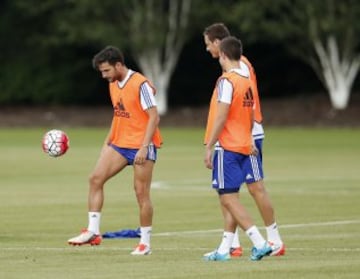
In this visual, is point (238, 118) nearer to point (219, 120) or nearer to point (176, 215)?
point (219, 120)

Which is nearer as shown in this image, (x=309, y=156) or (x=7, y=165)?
(x=7, y=165)

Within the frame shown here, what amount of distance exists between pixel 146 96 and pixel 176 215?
524 cm

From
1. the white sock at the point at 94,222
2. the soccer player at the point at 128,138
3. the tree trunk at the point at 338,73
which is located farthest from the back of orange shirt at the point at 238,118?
the tree trunk at the point at 338,73

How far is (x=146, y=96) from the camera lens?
49.3 ft

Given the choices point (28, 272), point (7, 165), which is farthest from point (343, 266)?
point (7, 165)

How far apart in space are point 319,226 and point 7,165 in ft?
49.8

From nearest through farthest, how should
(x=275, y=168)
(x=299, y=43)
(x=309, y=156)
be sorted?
1. (x=275, y=168)
2. (x=309, y=156)
3. (x=299, y=43)

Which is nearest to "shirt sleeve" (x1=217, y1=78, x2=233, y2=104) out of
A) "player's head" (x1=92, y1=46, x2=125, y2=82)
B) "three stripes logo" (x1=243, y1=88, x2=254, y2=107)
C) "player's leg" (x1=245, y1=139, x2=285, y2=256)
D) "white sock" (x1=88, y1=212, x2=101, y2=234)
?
"three stripes logo" (x1=243, y1=88, x2=254, y2=107)

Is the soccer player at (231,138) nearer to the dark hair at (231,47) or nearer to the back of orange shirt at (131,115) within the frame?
the dark hair at (231,47)

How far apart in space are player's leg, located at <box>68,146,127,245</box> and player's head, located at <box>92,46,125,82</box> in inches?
35.0

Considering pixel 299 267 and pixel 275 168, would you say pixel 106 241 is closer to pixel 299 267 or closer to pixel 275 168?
pixel 299 267

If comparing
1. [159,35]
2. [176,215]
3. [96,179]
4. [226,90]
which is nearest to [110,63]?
[96,179]

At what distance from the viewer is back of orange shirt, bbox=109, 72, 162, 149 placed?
49.5 ft

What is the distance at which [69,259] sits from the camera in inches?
543
